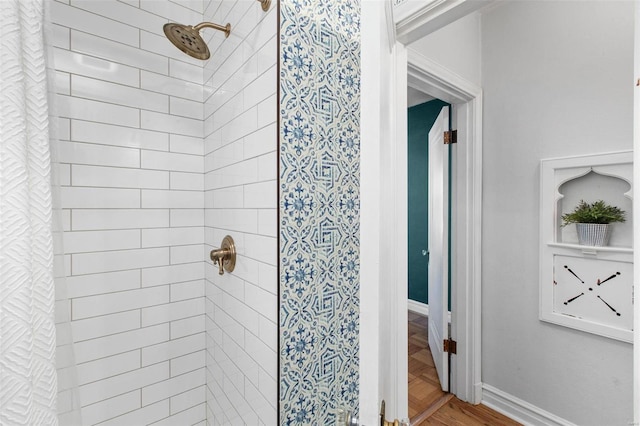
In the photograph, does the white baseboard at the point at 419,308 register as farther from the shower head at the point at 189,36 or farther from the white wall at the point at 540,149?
the shower head at the point at 189,36

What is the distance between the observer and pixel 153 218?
1.14 meters

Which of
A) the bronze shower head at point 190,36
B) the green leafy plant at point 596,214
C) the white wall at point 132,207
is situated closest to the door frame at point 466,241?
the green leafy plant at point 596,214

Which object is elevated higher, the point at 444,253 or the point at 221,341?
the point at 444,253

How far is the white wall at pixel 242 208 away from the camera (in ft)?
2.51

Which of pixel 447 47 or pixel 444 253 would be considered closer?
pixel 447 47

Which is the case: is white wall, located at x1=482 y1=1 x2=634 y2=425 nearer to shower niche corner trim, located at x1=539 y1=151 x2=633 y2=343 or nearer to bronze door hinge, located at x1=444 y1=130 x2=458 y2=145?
shower niche corner trim, located at x1=539 y1=151 x2=633 y2=343

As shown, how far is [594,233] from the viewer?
139 cm

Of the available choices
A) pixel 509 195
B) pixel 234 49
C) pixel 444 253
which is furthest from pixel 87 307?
pixel 509 195

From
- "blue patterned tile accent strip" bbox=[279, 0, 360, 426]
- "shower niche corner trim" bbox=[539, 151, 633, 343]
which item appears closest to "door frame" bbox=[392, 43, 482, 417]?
"shower niche corner trim" bbox=[539, 151, 633, 343]

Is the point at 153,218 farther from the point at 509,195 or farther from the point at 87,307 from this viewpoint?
the point at 509,195

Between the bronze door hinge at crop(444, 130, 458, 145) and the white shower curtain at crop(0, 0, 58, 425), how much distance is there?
1.98 m

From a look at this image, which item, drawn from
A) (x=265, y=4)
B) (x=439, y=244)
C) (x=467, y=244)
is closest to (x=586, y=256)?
(x=467, y=244)

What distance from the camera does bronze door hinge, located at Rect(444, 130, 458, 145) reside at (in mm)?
1924

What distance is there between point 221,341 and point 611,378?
179 cm
